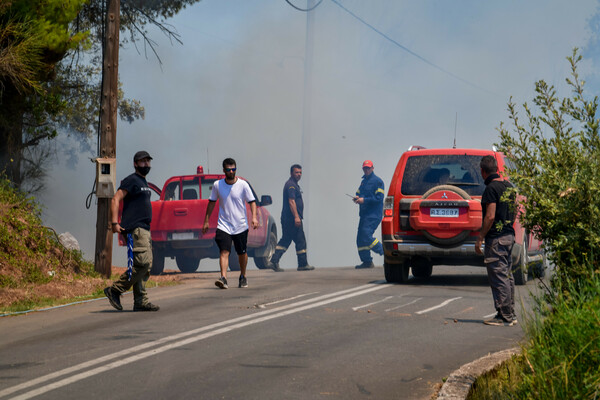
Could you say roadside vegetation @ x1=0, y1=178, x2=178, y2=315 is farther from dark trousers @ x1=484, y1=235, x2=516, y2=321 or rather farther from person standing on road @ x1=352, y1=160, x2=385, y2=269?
person standing on road @ x1=352, y1=160, x2=385, y2=269

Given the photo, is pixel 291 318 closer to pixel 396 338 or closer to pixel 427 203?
pixel 396 338

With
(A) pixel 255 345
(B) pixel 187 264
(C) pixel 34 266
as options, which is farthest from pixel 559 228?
(B) pixel 187 264

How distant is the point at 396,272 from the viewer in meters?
13.1

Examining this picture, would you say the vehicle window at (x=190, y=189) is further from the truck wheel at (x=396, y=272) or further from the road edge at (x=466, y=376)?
the road edge at (x=466, y=376)

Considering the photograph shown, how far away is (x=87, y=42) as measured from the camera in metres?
15.8

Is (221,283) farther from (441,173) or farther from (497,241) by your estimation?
(497,241)

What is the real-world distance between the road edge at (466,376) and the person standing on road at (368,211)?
12652 mm

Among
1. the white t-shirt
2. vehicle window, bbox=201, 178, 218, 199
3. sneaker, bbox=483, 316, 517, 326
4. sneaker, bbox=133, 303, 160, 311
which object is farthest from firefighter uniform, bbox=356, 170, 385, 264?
sneaker, bbox=483, 316, 517, 326

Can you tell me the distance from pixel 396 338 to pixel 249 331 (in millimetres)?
1435

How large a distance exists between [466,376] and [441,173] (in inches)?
275

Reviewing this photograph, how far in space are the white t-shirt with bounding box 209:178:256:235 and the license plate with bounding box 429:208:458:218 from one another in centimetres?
264

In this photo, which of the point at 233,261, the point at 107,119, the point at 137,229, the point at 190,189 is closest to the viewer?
the point at 137,229

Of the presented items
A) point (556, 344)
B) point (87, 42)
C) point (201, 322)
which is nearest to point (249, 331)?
point (201, 322)

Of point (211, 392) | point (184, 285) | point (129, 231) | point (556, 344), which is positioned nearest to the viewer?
point (556, 344)
